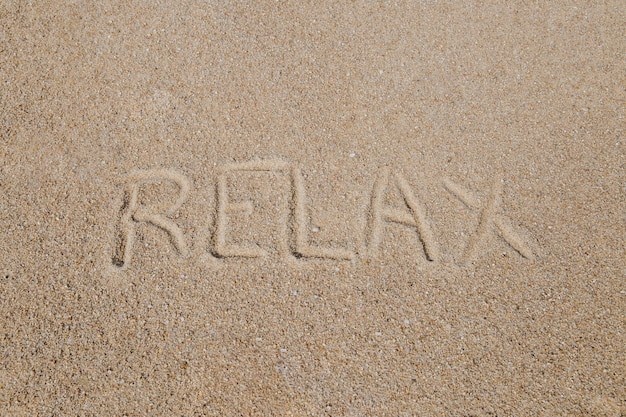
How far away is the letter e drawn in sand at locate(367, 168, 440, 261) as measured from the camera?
215 cm

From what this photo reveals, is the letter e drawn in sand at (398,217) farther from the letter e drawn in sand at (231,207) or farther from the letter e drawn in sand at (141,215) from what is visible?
the letter e drawn in sand at (141,215)

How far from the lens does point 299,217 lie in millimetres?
2197

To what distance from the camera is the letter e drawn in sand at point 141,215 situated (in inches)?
83.6

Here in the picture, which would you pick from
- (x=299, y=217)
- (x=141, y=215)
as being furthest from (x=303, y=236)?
(x=141, y=215)

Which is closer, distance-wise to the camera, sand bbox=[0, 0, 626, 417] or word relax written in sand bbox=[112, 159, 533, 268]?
sand bbox=[0, 0, 626, 417]

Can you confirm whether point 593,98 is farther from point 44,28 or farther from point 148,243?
point 44,28

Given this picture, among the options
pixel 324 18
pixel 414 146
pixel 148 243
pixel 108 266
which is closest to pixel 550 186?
pixel 414 146

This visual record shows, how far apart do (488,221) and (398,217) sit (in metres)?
0.36

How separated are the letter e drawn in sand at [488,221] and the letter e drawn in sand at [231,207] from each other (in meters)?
0.73

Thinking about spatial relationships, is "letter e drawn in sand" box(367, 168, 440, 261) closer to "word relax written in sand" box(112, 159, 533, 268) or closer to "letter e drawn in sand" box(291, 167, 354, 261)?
"word relax written in sand" box(112, 159, 533, 268)

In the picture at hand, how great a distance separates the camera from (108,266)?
2.08 metres

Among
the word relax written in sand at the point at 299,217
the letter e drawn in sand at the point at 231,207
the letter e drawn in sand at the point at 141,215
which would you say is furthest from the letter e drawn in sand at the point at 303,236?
the letter e drawn in sand at the point at 141,215

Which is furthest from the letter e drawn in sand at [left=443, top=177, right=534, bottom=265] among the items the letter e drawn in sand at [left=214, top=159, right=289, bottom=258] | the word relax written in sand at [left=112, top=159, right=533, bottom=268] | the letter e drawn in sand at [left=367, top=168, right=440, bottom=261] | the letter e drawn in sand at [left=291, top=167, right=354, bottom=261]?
the letter e drawn in sand at [left=214, top=159, right=289, bottom=258]

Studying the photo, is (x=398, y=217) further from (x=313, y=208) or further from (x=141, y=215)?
(x=141, y=215)
